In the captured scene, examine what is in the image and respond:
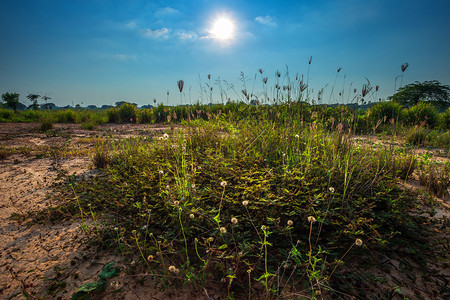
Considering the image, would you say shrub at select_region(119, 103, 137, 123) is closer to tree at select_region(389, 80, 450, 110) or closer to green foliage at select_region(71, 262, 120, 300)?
green foliage at select_region(71, 262, 120, 300)

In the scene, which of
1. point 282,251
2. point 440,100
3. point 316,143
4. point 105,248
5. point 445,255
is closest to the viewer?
point 282,251

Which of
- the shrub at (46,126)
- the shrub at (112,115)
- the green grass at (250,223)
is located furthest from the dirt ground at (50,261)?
the shrub at (112,115)

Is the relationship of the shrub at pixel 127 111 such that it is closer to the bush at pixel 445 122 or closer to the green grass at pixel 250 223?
the green grass at pixel 250 223

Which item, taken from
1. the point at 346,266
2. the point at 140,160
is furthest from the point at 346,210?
the point at 140,160

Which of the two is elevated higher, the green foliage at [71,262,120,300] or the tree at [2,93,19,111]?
the tree at [2,93,19,111]

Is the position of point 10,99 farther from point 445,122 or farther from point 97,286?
point 445,122

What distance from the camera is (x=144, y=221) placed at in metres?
1.77

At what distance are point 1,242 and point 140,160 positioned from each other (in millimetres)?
1520

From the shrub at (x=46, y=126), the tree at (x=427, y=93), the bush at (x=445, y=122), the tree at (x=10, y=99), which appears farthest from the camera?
the tree at (x=10, y=99)

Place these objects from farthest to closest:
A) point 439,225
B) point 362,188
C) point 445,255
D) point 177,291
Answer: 1. point 362,188
2. point 439,225
3. point 445,255
4. point 177,291

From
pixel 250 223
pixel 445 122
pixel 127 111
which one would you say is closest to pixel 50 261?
pixel 250 223

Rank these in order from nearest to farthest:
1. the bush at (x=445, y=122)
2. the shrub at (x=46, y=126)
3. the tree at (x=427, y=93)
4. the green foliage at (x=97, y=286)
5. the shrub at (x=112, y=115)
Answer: the green foliage at (x=97, y=286) → the shrub at (x=46, y=126) → the bush at (x=445, y=122) → the shrub at (x=112, y=115) → the tree at (x=427, y=93)

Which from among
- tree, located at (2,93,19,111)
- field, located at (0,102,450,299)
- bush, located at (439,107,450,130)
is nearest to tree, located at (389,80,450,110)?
bush, located at (439,107,450,130)

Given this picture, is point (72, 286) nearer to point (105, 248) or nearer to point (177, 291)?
point (105, 248)
